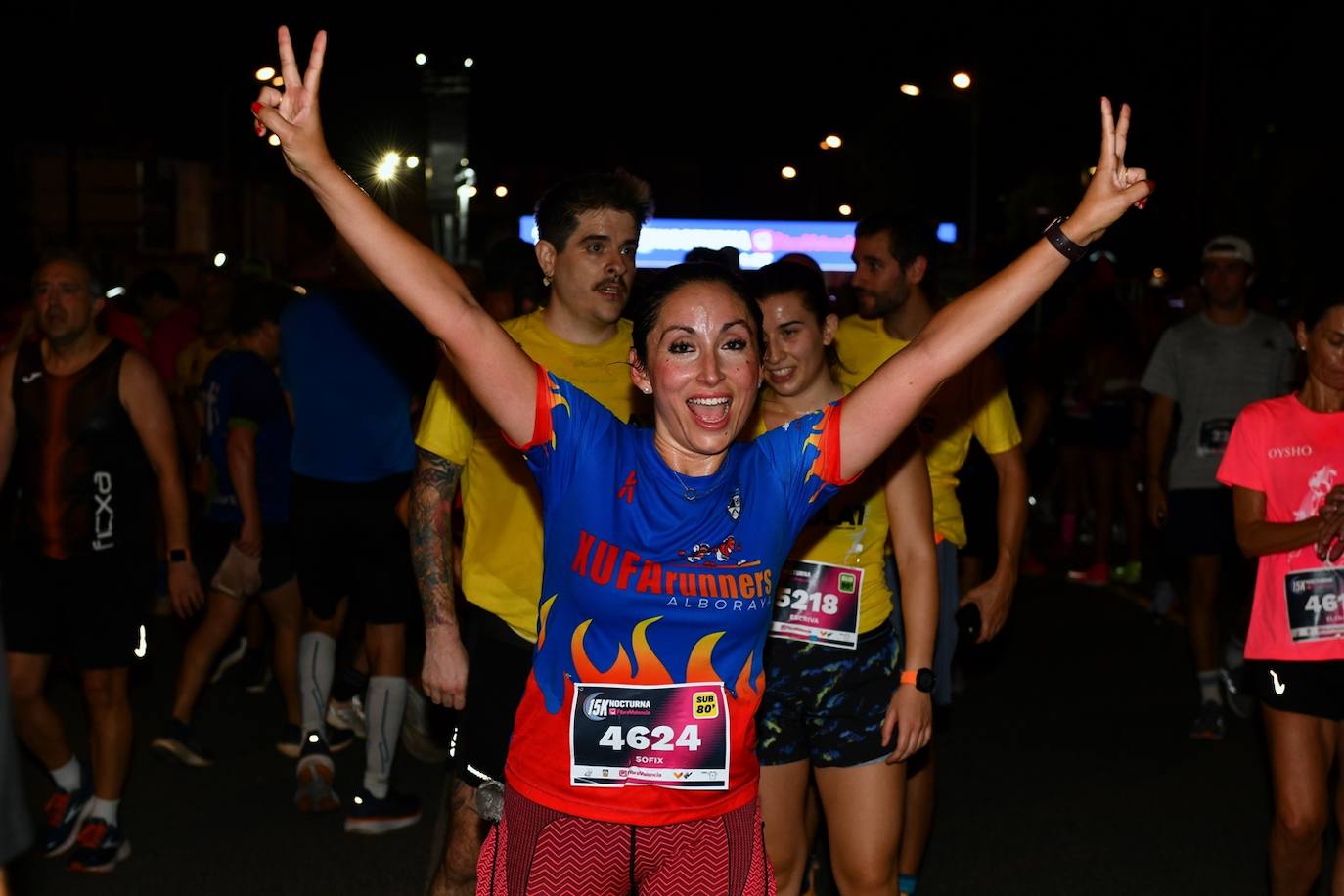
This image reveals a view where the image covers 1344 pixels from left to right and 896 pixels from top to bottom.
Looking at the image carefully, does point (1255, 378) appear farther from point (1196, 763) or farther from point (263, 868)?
point (263, 868)

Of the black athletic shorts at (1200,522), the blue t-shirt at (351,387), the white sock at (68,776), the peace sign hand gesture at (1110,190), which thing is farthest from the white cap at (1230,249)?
the white sock at (68,776)

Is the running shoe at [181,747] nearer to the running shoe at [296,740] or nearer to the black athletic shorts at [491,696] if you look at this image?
the running shoe at [296,740]

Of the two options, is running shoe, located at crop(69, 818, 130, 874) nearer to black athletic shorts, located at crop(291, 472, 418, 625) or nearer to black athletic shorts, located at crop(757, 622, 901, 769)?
black athletic shorts, located at crop(291, 472, 418, 625)

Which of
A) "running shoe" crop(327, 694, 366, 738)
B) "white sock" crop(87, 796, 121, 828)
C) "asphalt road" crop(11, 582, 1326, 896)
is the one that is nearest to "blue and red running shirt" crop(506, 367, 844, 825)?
"asphalt road" crop(11, 582, 1326, 896)

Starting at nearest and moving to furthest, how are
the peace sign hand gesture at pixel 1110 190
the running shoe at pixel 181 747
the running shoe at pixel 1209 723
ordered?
the peace sign hand gesture at pixel 1110 190, the running shoe at pixel 181 747, the running shoe at pixel 1209 723

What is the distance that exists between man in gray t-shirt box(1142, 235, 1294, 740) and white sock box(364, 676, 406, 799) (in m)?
4.03

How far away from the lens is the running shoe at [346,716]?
25.5 ft

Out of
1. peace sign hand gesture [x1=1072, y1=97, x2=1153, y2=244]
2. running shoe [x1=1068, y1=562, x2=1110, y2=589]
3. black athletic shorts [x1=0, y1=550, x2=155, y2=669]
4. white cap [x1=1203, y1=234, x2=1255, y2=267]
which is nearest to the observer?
peace sign hand gesture [x1=1072, y1=97, x2=1153, y2=244]

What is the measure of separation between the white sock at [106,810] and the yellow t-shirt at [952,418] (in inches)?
128

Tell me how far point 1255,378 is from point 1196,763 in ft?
7.09

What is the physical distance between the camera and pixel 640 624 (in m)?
3.20

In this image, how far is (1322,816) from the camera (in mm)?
4941

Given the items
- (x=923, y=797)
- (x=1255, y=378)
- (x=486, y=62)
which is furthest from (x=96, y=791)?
(x=486, y=62)

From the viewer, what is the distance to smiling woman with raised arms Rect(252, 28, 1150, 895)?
3199 mm
